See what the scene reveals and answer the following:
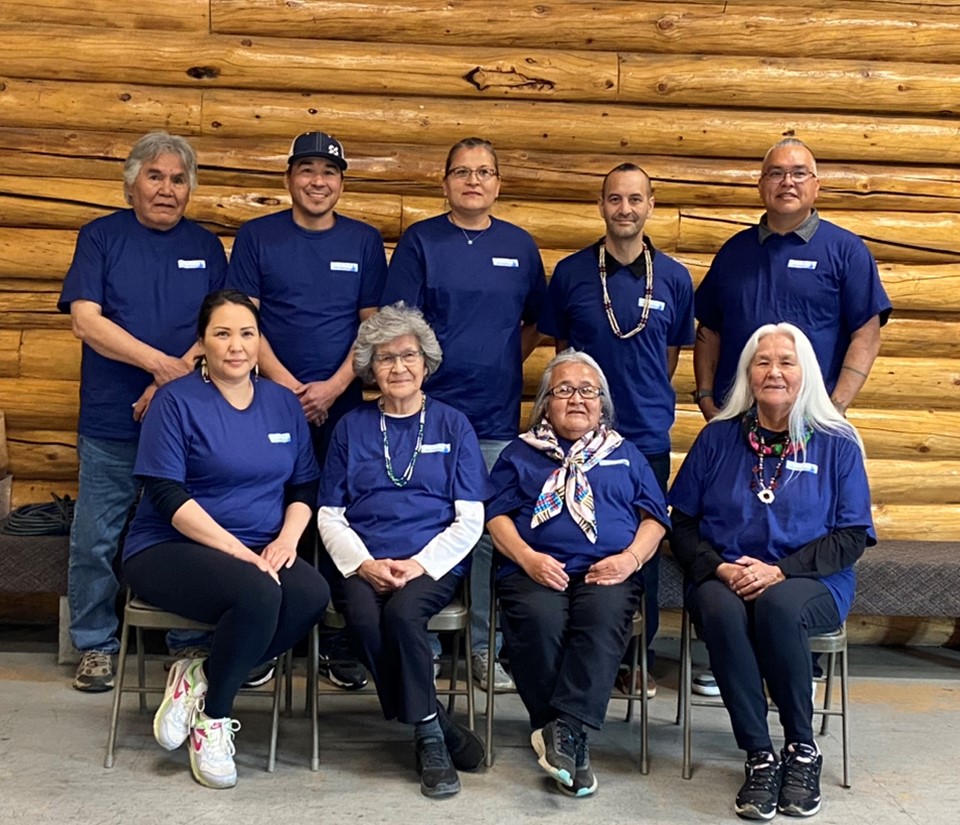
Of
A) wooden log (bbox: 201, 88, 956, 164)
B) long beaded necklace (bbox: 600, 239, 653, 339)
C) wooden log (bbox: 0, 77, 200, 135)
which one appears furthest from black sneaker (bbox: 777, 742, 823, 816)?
wooden log (bbox: 0, 77, 200, 135)

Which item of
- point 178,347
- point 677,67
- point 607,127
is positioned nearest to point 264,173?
point 178,347

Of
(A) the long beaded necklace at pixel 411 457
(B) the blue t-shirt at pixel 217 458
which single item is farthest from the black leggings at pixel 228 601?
(A) the long beaded necklace at pixel 411 457

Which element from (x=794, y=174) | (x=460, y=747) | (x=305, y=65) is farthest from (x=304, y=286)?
(x=794, y=174)

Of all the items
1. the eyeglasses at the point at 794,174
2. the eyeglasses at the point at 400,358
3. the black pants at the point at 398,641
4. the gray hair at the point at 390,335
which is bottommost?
the black pants at the point at 398,641

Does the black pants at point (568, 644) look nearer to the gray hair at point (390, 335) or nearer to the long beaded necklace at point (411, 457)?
the long beaded necklace at point (411, 457)

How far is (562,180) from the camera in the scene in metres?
5.29

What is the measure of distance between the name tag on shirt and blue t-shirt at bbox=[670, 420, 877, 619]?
867mm

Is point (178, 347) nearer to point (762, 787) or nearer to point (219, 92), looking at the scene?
point (219, 92)

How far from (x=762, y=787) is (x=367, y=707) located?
150 centimetres

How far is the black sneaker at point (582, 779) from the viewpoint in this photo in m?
3.55

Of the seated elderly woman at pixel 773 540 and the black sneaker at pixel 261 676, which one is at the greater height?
the seated elderly woman at pixel 773 540

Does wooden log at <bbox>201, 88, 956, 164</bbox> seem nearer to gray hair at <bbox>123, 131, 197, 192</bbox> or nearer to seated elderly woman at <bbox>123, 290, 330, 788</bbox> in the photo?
gray hair at <bbox>123, 131, 197, 192</bbox>

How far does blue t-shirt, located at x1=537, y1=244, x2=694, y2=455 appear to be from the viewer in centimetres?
431

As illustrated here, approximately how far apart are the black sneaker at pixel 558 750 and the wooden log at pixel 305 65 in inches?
114
